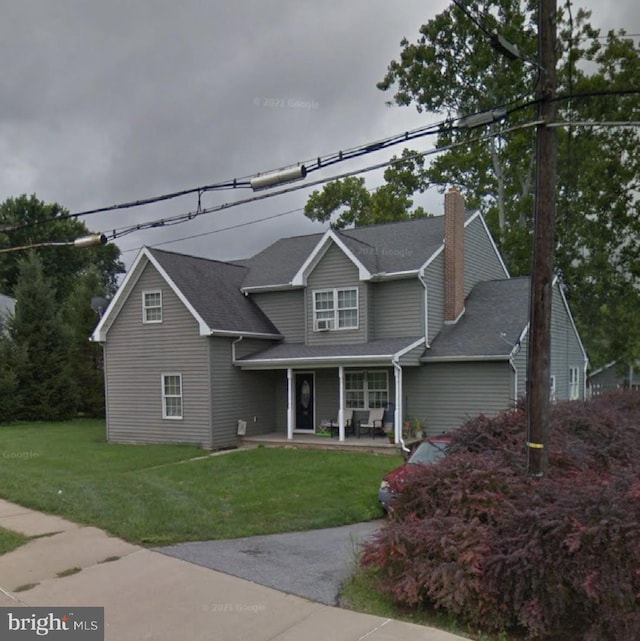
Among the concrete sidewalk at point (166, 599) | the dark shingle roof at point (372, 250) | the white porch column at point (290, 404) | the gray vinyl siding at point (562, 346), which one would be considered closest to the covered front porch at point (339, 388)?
the white porch column at point (290, 404)

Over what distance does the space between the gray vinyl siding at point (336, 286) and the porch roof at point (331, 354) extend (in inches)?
12.3

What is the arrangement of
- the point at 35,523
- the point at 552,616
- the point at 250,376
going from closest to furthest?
the point at 552,616 → the point at 35,523 → the point at 250,376

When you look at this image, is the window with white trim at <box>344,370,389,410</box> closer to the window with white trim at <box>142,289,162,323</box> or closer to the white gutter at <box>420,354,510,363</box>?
the white gutter at <box>420,354,510,363</box>

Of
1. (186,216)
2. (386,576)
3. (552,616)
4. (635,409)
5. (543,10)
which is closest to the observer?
(552,616)

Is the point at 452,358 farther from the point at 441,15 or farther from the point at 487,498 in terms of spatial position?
the point at 441,15

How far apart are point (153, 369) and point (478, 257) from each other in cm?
1231

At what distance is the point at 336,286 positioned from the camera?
762 inches

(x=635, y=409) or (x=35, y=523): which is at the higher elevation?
(x=635, y=409)

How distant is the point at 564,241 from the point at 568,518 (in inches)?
948

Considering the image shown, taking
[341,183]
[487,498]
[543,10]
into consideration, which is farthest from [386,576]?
[341,183]

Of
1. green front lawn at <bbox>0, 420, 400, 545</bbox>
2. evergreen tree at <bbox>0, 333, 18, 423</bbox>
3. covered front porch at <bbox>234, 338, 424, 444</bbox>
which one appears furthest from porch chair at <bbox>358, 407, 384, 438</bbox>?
evergreen tree at <bbox>0, 333, 18, 423</bbox>

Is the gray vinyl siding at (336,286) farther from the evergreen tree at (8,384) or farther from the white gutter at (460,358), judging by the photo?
the evergreen tree at (8,384)

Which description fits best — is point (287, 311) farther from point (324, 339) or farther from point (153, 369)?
point (153, 369)

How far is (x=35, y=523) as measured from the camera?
28.4 ft
